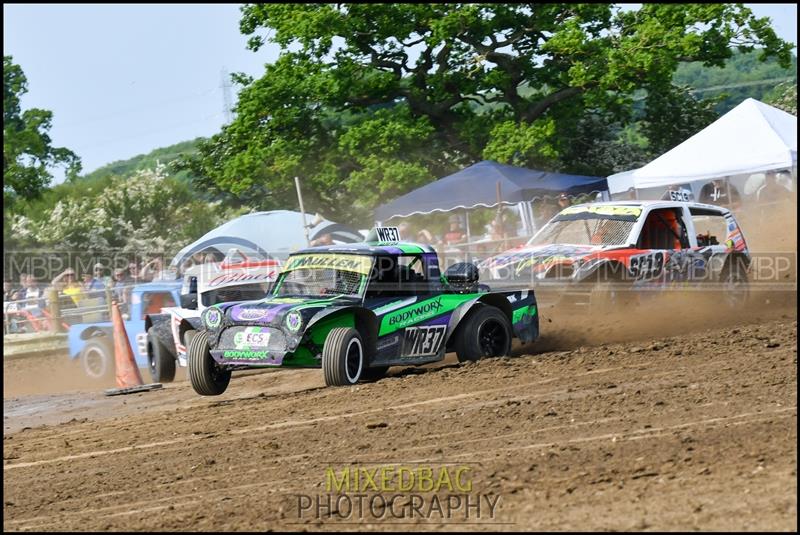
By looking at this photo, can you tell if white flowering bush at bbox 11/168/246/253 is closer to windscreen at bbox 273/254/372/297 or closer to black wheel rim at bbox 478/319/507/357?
windscreen at bbox 273/254/372/297

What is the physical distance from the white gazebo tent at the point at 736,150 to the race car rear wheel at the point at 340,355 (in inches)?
486

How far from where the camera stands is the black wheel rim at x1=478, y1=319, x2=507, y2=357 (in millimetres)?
12023

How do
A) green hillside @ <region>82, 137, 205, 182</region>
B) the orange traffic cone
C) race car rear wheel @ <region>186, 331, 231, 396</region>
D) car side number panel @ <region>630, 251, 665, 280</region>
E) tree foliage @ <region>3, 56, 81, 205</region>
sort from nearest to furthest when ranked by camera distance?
race car rear wheel @ <region>186, 331, 231, 396</region> → car side number panel @ <region>630, 251, 665, 280</region> → the orange traffic cone → tree foliage @ <region>3, 56, 81, 205</region> → green hillside @ <region>82, 137, 205, 182</region>

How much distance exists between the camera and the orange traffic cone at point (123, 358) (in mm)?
14969

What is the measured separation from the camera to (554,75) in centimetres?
2825

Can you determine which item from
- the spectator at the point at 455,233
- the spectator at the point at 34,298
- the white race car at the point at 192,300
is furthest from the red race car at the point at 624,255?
the spectator at the point at 34,298

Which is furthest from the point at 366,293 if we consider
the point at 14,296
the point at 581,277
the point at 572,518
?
the point at 14,296

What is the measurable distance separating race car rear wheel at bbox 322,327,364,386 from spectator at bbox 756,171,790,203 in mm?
15102

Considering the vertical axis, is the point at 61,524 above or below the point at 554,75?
below

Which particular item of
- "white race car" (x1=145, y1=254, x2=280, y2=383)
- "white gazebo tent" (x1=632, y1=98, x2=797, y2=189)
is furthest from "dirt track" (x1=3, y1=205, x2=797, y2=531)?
"white gazebo tent" (x1=632, y1=98, x2=797, y2=189)

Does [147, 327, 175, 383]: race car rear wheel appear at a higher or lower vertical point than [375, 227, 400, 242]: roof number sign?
lower

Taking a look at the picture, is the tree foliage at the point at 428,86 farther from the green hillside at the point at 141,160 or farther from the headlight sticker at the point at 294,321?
the green hillside at the point at 141,160

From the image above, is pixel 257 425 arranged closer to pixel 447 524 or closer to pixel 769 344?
pixel 447 524

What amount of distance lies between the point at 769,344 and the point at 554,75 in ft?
61.0
